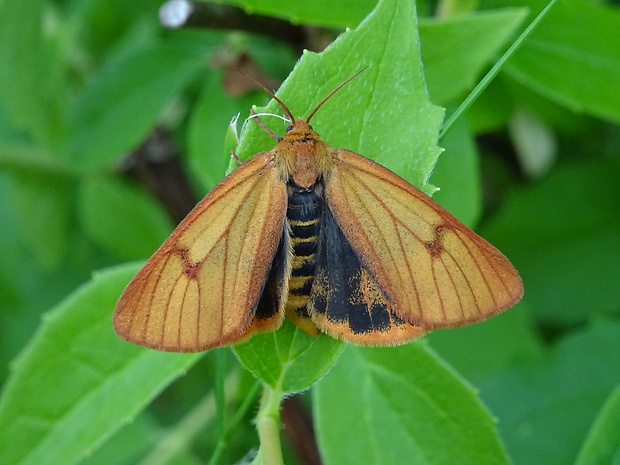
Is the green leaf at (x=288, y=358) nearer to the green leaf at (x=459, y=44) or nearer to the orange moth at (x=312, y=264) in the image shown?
the orange moth at (x=312, y=264)

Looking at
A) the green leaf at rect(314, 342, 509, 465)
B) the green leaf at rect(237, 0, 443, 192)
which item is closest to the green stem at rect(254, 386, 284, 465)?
the green leaf at rect(314, 342, 509, 465)

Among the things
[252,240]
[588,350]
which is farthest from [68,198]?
[588,350]

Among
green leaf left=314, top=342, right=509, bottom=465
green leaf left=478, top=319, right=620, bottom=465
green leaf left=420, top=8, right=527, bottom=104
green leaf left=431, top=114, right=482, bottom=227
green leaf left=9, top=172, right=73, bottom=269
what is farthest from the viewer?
green leaf left=9, top=172, right=73, bottom=269

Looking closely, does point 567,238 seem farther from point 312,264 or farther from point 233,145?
point 233,145

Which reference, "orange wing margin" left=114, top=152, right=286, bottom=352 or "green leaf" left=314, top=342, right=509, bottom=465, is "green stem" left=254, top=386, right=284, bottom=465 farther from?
"green leaf" left=314, top=342, right=509, bottom=465

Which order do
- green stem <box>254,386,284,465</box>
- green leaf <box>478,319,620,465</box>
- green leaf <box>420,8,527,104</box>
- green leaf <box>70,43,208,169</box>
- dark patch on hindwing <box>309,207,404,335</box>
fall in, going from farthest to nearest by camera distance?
green leaf <box>70,43,208,169</box> → green leaf <box>478,319,620,465</box> → green leaf <box>420,8,527,104</box> → dark patch on hindwing <box>309,207,404,335</box> → green stem <box>254,386,284,465</box>

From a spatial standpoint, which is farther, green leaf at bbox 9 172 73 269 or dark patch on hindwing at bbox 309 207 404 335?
green leaf at bbox 9 172 73 269
